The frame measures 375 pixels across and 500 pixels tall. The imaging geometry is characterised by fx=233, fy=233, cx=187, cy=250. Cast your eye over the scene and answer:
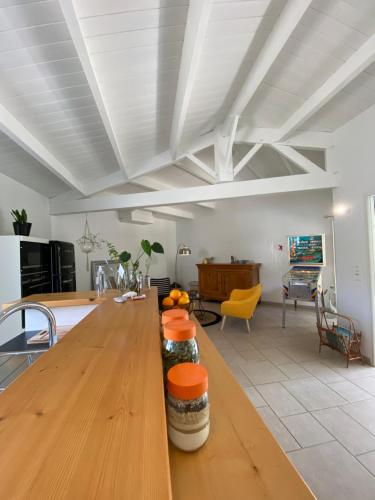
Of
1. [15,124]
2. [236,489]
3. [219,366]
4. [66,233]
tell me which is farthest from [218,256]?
[236,489]

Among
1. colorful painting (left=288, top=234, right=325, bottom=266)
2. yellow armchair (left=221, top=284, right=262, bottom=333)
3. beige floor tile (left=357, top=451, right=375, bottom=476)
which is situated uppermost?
colorful painting (left=288, top=234, right=325, bottom=266)

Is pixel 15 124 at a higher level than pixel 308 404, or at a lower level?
higher

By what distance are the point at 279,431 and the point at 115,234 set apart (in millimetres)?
5511

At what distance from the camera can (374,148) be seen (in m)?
2.63

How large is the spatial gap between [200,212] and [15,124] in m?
5.34

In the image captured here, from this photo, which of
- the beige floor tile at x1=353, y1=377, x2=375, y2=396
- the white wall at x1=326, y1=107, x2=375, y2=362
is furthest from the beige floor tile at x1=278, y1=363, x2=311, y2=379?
the white wall at x1=326, y1=107, x2=375, y2=362

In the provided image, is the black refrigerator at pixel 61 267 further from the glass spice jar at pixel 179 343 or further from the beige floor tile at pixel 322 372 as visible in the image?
the beige floor tile at pixel 322 372

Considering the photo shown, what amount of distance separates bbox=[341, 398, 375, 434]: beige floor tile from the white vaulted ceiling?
9.25 ft

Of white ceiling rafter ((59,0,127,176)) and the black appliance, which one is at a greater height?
white ceiling rafter ((59,0,127,176))

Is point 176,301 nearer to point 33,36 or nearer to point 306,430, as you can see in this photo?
point 306,430

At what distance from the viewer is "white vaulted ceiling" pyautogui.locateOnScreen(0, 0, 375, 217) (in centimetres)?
153

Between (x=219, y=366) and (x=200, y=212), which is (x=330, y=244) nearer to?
(x=200, y=212)

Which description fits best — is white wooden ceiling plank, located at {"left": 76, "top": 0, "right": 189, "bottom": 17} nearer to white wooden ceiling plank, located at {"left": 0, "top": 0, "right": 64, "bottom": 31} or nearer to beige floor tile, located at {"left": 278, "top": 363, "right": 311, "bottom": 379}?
white wooden ceiling plank, located at {"left": 0, "top": 0, "right": 64, "bottom": 31}

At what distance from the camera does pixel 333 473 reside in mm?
1511
